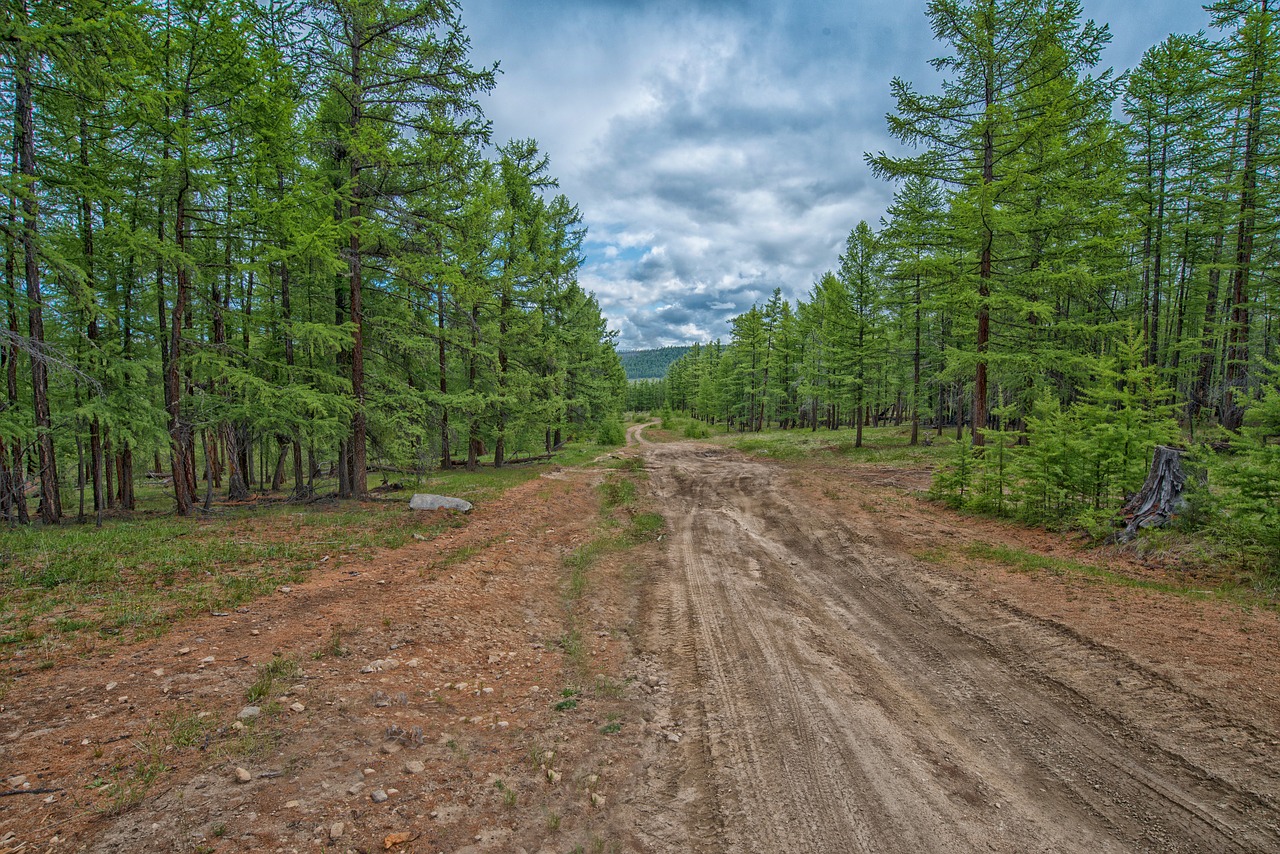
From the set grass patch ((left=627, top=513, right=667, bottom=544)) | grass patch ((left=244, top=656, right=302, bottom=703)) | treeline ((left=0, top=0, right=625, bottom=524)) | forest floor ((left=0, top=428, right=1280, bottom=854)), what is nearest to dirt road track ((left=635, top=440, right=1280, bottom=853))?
forest floor ((left=0, top=428, right=1280, bottom=854))

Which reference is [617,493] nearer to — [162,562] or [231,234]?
[162,562]

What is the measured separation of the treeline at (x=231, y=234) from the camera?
369 inches

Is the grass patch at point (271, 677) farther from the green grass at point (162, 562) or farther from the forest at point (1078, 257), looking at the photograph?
the forest at point (1078, 257)

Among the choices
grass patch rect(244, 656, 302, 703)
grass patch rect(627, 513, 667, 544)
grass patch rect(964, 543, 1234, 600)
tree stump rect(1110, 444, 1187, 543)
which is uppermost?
tree stump rect(1110, 444, 1187, 543)

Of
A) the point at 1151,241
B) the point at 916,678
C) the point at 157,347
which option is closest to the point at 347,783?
the point at 916,678

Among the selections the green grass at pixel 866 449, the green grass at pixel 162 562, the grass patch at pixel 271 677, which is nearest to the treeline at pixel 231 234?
the green grass at pixel 162 562

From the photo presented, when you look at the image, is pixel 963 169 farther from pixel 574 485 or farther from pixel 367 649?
pixel 367 649

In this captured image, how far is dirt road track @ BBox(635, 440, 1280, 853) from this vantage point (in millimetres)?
3104

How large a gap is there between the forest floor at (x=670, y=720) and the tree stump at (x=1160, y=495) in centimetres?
90

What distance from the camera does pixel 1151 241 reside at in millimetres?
22438

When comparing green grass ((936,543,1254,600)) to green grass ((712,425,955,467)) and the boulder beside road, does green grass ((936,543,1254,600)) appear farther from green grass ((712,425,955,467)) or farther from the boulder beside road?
green grass ((712,425,955,467))

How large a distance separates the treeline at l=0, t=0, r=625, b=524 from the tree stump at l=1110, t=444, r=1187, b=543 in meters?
15.0

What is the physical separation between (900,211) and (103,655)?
21607 millimetres

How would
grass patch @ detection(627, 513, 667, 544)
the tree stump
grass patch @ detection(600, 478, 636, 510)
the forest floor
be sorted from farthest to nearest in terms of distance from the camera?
grass patch @ detection(600, 478, 636, 510), grass patch @ detection(627, 513, 667, 544), the tree stump, the forest floor
